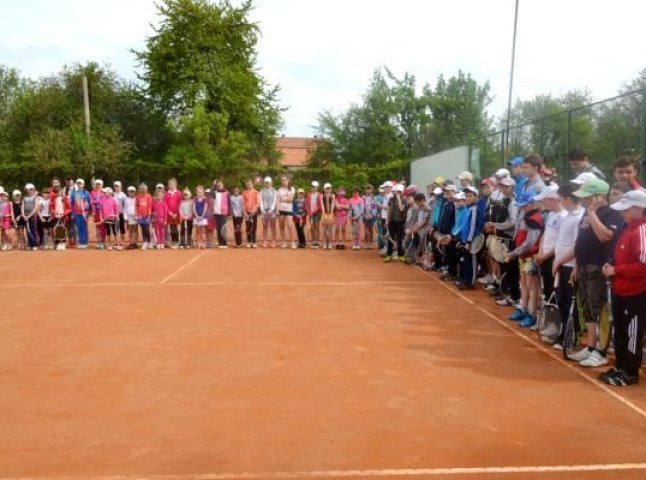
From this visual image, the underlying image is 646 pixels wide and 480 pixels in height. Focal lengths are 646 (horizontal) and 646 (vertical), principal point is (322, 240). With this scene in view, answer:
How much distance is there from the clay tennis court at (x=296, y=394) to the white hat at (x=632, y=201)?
1.66 m

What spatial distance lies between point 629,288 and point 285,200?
45.1 feet

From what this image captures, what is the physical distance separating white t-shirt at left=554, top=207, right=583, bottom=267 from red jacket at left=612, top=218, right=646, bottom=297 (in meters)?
1.02

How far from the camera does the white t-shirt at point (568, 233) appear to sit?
6.98 metres

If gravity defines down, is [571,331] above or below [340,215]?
below

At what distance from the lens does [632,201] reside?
575cm

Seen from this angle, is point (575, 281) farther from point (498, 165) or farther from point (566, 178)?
point (498, 165)

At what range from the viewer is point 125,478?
13.6 ft

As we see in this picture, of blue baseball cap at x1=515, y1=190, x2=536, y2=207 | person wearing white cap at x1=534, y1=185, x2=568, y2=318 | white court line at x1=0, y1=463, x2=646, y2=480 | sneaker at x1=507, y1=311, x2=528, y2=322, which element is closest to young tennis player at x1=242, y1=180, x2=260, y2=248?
blue baseball cap at x1=515, y1=190, x2=536, y2=207

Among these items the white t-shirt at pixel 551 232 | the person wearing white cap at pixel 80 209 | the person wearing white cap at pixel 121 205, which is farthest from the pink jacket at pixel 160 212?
the white t-shirt at pixel 551 232

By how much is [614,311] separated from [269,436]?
3.43 meters

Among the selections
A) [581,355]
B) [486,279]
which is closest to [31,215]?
[486,279]

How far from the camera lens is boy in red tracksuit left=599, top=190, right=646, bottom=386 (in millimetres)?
5750

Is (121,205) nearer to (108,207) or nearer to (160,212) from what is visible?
(108,207)

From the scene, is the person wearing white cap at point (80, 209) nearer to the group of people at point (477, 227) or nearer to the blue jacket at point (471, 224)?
the group of people at point (477, 227)
